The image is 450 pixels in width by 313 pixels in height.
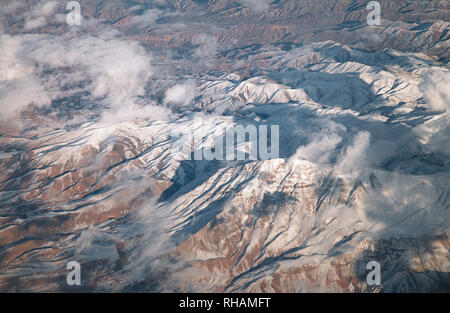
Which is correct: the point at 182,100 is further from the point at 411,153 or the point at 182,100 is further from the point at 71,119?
the point at 411,153

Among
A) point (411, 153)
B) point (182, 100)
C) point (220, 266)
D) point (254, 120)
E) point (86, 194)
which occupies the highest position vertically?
point (182, 100)

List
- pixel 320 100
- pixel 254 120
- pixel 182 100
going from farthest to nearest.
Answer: pixel 182 100
pixel 320 100
pixel 254 120

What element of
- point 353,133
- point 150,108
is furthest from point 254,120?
point 150,108

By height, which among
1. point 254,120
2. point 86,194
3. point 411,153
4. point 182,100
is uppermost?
point 182,100

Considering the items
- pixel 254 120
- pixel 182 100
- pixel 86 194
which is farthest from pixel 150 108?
pixel 86 194

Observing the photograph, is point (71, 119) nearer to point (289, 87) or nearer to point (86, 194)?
point (86, 194)

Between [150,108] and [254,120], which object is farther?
[150,108]

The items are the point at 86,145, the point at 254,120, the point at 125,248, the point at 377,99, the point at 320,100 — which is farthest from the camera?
the point at 320,100

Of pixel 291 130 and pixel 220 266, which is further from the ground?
pixel 291 130

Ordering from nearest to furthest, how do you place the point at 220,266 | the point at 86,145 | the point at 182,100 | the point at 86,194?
the point at 220,266
the point at 86,194
the point at 86,145
the point at 182,100
